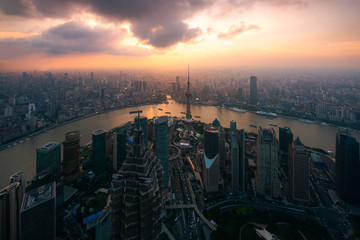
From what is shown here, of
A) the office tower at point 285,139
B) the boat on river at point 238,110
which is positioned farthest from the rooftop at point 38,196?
the boat on river at point 238,110

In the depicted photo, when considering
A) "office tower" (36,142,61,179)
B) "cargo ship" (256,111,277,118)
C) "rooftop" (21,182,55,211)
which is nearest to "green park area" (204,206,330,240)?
"rooftop" (21,182,55,211)

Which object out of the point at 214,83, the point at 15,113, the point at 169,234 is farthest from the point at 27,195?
the point at 214,83

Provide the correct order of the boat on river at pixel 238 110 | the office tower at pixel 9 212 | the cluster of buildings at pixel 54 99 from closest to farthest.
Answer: the office tower at pixel 9 212, the cluster of buildings at pixel 54 99, the boat on river at pixel 238 110

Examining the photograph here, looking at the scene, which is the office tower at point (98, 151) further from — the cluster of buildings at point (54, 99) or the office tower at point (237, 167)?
the office tower at point (237, 167)

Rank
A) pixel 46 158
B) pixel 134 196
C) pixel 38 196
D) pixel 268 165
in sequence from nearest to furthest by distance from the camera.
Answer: pixel 134 196 → pixel 38 196 → pixel 268 165 → pixel 46 158

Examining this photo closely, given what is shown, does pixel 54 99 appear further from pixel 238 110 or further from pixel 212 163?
pixel 238 110

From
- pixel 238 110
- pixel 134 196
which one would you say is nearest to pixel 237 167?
pixel 134 196

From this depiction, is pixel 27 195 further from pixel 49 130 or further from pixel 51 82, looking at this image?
pixel 51 82

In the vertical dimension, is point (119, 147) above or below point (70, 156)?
above
